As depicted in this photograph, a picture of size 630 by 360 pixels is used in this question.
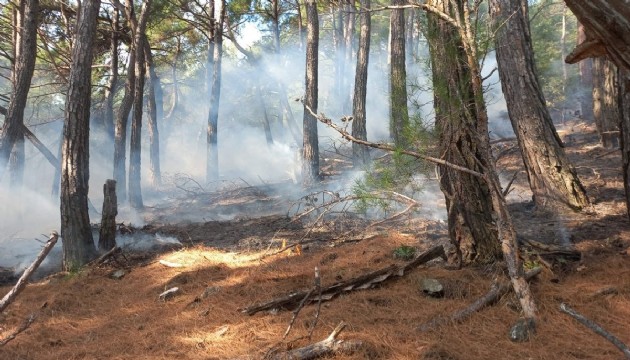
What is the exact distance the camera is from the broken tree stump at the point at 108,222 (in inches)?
307

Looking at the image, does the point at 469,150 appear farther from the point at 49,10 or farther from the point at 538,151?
the point at 49,10

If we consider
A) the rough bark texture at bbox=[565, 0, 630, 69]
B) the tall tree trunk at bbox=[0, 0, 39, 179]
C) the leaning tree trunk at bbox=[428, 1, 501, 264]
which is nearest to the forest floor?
the leaning tree trunk at bbox=[428, 1, 501, 264]

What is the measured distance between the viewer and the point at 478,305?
12.8ft

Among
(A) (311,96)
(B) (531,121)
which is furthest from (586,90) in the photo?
(B) (531,121)

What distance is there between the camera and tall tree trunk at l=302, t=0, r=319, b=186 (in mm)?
12727

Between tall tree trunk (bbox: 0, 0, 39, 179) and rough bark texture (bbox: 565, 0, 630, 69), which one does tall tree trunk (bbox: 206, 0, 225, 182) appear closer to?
tall tree trunk (bbox: 0, 0, 39, 179)

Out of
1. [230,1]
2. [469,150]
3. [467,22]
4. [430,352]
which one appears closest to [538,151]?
[469,150]

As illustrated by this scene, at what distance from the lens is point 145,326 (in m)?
4.72

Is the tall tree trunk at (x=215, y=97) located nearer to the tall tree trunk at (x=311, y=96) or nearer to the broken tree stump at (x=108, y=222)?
the tall tree trunk at (x=311, y=96)

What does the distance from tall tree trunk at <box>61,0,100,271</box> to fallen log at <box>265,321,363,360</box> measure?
516cm

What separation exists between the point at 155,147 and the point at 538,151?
14637 mm

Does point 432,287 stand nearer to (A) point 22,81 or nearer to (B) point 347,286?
(B) point 347,286

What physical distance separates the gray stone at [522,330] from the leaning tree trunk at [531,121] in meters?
3.62

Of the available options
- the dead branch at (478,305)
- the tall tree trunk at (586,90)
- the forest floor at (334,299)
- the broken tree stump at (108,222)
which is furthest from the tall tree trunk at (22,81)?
the tall tree trunk at (586,90)
